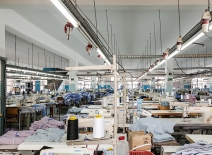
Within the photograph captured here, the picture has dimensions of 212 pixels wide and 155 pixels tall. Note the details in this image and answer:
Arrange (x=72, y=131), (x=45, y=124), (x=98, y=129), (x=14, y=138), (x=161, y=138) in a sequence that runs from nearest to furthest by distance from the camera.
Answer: (x=98, y=129) < (x=72, y=131) < (x=14, y=138) < (x=161, y=138) < (x=45, y=124)

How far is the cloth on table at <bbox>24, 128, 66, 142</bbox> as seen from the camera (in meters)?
3.30

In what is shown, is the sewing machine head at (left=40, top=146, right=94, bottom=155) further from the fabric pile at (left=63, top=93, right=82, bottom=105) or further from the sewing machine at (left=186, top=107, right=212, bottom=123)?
the fabric pile at (left=63, top=93, right=82, bottom=105)

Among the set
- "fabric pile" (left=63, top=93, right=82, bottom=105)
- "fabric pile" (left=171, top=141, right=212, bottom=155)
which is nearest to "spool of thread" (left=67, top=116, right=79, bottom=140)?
"fabric pile" (left=171, top=141, right=212, bottom=155)

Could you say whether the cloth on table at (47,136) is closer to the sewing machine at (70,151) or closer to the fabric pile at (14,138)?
the fabric pile at (14,138)

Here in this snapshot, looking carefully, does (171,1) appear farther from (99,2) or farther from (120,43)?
(120,43)

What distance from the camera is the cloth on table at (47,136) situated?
10.8ft

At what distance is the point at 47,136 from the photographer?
3.40m

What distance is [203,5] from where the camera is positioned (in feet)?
16.1

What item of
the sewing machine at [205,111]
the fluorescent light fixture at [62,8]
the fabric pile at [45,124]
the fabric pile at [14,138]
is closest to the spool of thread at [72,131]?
the fluorescent light fixture at [62,8]

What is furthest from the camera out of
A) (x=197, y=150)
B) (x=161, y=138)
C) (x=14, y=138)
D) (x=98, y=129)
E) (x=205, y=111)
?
(x=205, y=111)

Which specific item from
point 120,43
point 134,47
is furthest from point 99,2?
point 134,47

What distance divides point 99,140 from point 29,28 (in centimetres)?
669

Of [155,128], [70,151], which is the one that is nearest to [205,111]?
[155,128]

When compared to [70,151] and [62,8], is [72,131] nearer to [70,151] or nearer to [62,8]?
[70,151]
